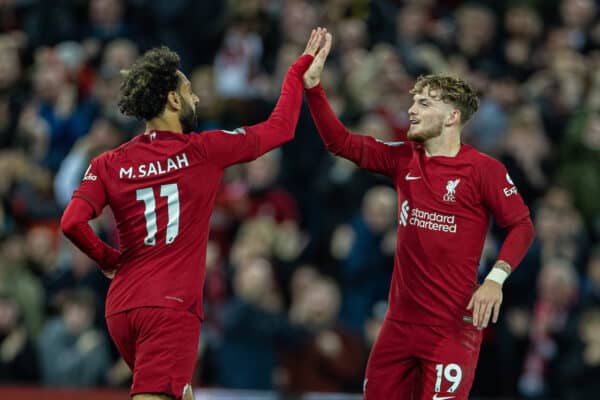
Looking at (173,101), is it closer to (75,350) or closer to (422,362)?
(422,362)

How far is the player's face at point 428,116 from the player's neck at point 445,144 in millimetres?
36

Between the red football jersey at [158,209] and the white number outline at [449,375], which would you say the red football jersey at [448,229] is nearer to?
the white number outline at [449,375]

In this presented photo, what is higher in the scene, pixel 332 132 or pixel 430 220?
pixel 332 132

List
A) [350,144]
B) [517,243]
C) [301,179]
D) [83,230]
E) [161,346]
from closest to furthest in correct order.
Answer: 1. [161,346]
2. [83,230]
3. [517,243]
4. [350,144]
5. [301,179]

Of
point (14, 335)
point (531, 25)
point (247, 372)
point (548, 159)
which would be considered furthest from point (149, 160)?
point (531, 25)

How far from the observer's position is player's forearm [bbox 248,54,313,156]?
302 inches

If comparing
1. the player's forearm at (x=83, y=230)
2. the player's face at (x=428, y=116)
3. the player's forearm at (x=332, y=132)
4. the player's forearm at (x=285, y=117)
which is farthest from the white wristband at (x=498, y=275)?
the player's forearm at (x=83, y=230)

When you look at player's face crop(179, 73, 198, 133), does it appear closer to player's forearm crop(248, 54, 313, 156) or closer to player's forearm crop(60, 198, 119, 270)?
player's forearm crop(248, 54, 313, 156)

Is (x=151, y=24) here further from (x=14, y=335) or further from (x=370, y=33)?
(x=14, y=335)

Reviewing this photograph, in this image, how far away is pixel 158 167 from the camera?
7.28 m

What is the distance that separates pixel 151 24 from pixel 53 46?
1267 mm

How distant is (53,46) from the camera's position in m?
15.7

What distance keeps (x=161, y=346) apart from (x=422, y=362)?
65.8 inches

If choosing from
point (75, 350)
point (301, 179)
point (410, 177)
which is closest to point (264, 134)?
point (410, 177)
